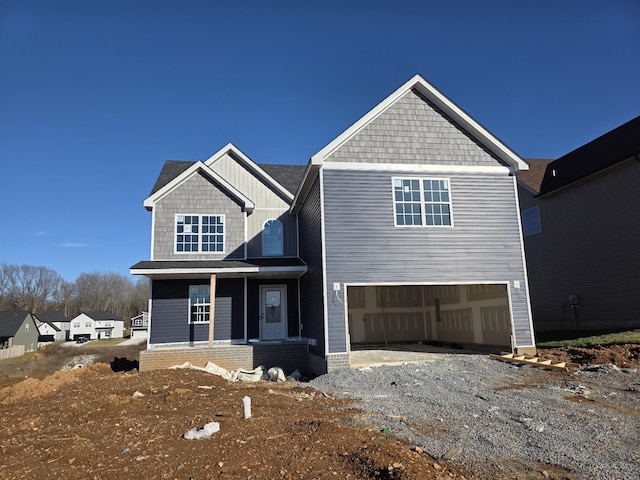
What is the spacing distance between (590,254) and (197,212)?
15904 mm

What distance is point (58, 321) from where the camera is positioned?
7769cm

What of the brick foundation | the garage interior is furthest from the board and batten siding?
the garage interior

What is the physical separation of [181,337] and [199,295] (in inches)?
64.7

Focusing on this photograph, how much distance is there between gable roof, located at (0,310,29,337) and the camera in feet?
160

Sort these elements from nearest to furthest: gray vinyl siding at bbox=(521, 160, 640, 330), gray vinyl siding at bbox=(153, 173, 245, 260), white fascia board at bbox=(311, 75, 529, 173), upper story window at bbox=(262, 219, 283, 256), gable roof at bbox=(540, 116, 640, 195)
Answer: white fascia board at bbox=(311, 75, 529, 173), gray vinyl siding at bbox=(521, 160, 640, 330), gable roof at bbox=(540, 116, 640, 195), gray vinyl siding at bbox=(153, 173, 245, 260), upper story window at bbox=(262, 219, 283, 256)

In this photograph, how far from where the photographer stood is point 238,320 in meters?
16.2

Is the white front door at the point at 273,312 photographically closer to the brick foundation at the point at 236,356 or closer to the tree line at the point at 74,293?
the brick foundation at the point at 236,356

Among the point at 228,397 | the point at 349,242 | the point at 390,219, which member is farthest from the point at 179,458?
the point at 390,219

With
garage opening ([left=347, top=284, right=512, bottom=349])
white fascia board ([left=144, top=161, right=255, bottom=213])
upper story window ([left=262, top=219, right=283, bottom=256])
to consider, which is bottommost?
garage opening ([left=347, top=284, right=512, bottom=349])

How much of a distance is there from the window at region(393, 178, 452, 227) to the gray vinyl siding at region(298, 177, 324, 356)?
2.47 m

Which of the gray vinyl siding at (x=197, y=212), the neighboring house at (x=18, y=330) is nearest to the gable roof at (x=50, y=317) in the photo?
the neighboring house at (x=18, y=330)

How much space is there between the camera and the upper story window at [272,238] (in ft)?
57.7

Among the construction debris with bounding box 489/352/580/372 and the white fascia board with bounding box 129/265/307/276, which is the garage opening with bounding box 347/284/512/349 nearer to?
the white fascia board with bounding box 129/265/307/276

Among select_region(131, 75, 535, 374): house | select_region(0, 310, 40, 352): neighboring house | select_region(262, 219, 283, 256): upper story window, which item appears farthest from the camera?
select_region(0, 310, 40, 352): neighboring house
